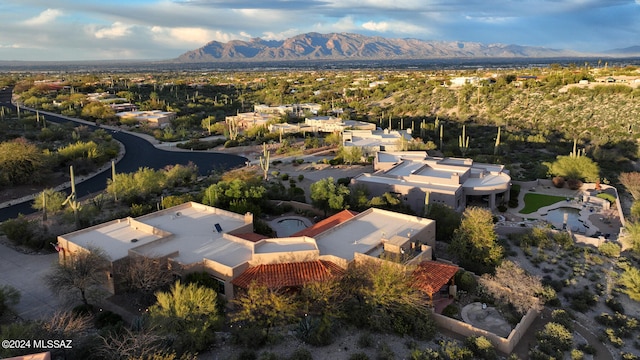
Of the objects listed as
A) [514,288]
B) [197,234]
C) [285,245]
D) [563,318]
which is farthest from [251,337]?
[563,318]

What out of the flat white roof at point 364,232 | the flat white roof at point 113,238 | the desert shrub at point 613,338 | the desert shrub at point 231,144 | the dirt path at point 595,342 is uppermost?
the desert shrub at point 231,144

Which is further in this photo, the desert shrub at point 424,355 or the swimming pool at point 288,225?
Answer: the swimming pool at point 288,225

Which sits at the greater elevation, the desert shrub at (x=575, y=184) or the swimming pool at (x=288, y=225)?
the desert shrub at (x=575, y=184)

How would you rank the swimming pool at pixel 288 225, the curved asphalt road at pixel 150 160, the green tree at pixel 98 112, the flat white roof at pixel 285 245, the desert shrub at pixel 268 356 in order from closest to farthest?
the desert shrub at pixel 268 356, the flat white roof at pixel 285 245, the swimming pool at pixel 288 225, the curved asphalt road at pixel 150 160, the green tree at pixel 98 112

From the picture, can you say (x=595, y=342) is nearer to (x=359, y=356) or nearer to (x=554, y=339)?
(x=554, y=339)

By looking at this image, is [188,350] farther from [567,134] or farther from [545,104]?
[545,104]

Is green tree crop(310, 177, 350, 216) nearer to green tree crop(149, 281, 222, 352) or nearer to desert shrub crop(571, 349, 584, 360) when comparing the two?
green tree crop(149, 281, 222, 352)

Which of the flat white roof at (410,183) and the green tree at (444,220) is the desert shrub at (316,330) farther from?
the flat white roof at (410,183)

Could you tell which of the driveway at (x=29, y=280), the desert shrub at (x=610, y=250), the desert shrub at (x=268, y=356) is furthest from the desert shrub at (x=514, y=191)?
the driveway at (x=29, y=280)
